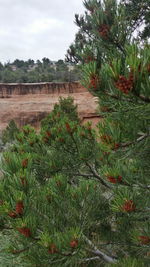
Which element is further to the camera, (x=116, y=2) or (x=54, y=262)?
(x=116, y=2)

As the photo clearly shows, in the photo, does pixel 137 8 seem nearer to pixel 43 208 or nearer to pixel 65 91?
pixel 43 208

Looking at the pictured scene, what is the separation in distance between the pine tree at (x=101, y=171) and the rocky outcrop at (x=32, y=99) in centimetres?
1814

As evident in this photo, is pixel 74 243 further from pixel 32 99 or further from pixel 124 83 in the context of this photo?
pixel 32 99

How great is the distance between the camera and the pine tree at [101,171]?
1.15 m

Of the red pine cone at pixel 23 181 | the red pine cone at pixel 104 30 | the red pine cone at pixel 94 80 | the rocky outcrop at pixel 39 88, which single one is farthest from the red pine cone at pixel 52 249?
the rocky outcrop at pixel 39 88

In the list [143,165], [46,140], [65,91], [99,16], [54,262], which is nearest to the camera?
[54,262]

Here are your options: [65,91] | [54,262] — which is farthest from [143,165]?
[65,91]

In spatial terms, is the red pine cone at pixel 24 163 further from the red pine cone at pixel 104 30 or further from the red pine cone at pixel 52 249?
the red pine cone at pixel 104 30

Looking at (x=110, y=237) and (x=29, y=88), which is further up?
(x=29, y=88)

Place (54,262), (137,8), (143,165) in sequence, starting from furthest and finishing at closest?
(137,8) < (143,165) < (54,262)

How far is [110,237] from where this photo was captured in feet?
7.79

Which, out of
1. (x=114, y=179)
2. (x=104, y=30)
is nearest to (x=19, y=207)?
(x=114, y=179)

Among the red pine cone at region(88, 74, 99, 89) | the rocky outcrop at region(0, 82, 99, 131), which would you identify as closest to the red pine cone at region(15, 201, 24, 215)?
the red pine cone at region(88, 74, 99, 89)

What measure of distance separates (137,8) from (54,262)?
2.85m
